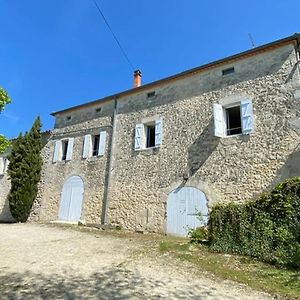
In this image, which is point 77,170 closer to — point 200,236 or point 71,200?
point 71,200

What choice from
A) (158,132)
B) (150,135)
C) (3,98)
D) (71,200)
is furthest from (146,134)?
(3,98)

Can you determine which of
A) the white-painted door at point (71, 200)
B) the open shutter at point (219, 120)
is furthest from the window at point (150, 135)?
the white-painted door at point (71, 200)

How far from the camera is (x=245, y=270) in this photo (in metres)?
5.71

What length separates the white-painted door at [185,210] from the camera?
10.1 m

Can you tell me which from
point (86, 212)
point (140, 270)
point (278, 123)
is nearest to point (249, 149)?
point (278, 123)

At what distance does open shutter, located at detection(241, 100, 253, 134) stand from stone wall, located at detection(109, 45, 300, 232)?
0.62 feet

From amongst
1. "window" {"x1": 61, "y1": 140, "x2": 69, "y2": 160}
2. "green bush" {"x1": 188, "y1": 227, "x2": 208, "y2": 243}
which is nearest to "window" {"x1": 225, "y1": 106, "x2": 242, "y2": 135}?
"green bush" {"x1": 188, "y1": 227, "x2": 208, "y2": 243}

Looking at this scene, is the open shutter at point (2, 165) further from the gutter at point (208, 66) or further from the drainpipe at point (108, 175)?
the drainpipe at point (108, 175)

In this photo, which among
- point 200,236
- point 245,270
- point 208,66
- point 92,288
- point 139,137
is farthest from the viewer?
point 139,137

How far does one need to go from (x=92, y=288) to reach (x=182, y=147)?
7589 mm

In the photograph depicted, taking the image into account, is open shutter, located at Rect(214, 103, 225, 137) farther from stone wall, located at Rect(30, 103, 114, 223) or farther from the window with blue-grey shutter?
the window with blue-grey shutter

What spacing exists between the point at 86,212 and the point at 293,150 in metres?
8.99

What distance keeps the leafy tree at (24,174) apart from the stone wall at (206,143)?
4965 millimetres

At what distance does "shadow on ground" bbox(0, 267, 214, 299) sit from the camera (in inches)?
156
